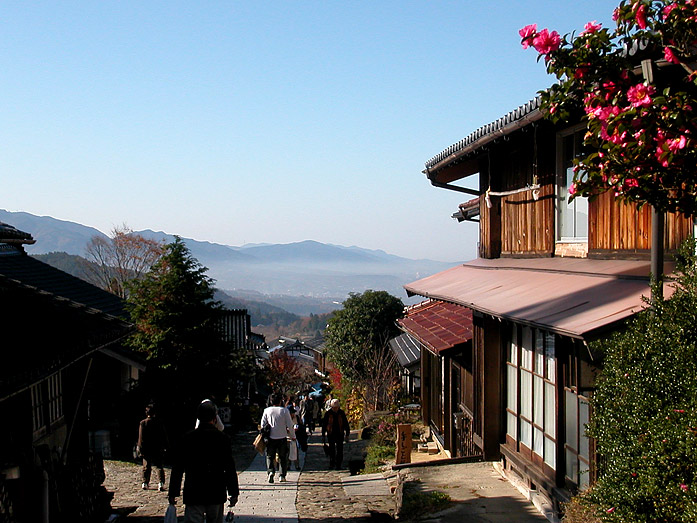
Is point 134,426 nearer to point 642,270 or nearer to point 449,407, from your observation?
point 449,407

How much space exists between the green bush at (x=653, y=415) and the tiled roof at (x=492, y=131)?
13.6ft

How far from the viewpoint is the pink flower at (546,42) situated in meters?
5.14

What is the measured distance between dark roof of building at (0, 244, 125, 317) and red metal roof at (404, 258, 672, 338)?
21.9 ft

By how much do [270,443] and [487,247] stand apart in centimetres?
502

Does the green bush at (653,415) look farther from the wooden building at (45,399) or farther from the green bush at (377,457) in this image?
the green bush at (377,457)

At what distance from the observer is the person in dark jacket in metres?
6.85

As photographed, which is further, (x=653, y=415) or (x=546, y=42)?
(x=546, y=42)

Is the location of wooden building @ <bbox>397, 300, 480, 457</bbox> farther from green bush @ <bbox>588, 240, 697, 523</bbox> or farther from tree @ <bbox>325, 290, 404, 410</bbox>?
tree @ <bbox>325, 290, 404, 410</bbox>

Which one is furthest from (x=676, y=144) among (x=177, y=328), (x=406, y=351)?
(x=406, y=351)

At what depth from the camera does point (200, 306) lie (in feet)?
58.3

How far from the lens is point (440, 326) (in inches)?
547

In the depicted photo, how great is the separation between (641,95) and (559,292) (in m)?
3.31

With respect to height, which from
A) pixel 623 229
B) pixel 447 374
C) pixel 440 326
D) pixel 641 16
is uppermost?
pixel 641 16

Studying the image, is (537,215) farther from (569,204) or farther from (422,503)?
(422,503)
